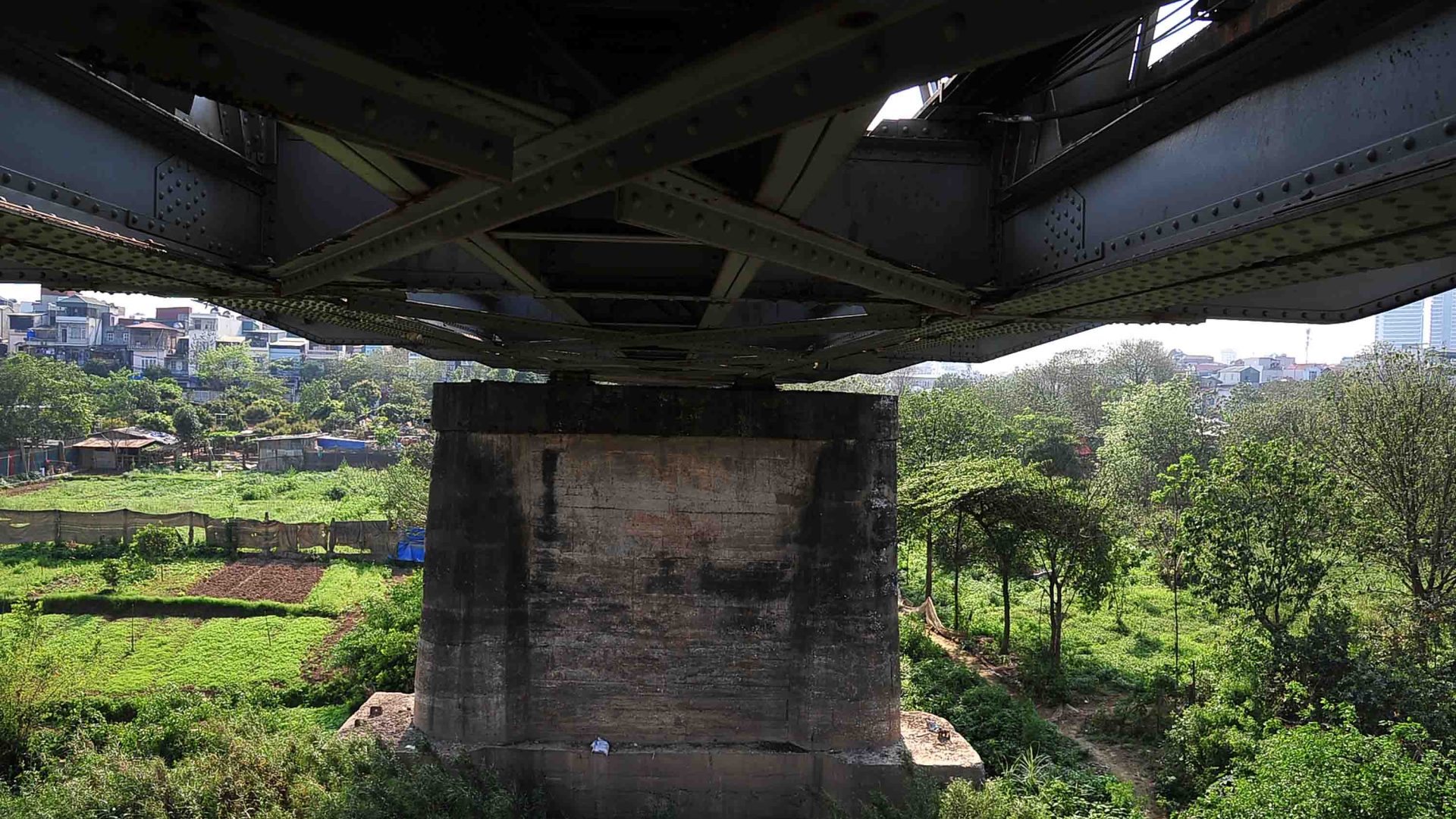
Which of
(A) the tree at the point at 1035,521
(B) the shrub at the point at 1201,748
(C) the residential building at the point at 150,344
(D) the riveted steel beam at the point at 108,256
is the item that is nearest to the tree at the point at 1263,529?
(A) the tree at the point at 1035,521

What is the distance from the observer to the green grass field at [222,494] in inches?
1473

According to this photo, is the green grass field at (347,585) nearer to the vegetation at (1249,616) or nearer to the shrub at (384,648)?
the shrub at (384,648)

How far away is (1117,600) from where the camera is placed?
21.6 metres

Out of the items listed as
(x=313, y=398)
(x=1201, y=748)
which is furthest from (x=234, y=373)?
(x=1201, y=748)

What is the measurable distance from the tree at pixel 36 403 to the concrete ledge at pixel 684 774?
164ft

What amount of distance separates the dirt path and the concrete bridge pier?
299cm

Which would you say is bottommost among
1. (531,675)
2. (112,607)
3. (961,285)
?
(112,607)

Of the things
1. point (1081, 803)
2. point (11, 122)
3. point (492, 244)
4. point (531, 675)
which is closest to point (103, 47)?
point (11, 122)

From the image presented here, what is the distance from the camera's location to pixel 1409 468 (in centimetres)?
1596

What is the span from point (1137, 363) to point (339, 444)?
57.6 metres

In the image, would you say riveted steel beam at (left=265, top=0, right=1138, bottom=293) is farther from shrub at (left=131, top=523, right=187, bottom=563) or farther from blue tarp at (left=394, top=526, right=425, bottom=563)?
blue tarp at (left=394, top=526, right=425, bottom=563)

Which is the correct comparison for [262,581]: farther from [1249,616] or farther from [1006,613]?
[1249,616]

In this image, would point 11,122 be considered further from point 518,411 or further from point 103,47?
point 518,411

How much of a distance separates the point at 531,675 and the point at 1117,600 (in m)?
16.6
